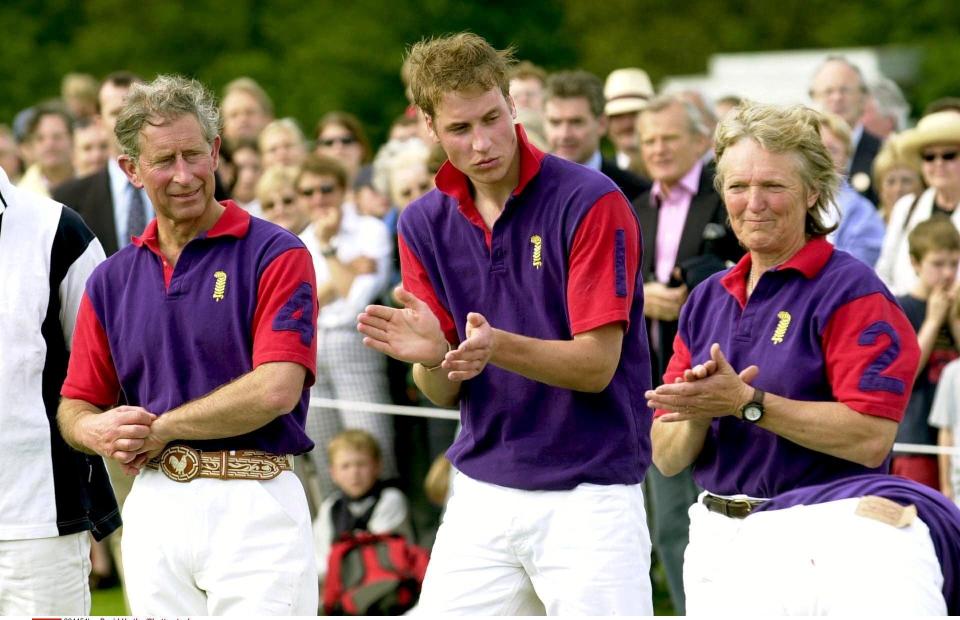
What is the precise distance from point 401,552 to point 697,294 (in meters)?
3.98

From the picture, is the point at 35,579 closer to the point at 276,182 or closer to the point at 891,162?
the point at 276,182

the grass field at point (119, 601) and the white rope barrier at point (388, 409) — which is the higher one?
the white rope barrier at point (388, 409)

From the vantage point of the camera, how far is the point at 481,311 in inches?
195

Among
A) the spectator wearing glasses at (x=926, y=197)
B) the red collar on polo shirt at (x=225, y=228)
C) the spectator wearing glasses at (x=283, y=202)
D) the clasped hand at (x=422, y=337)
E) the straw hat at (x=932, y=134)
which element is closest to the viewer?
the clasped hand at (x=422, y=337)

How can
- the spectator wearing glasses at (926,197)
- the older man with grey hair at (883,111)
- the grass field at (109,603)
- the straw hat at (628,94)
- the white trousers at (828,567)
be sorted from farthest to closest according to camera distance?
the older man with grey hair at (883,111) → the straw hat at (628,94) → the grass field at (109,603) → the spectator wearing glasses at (926,197) → the white trousers at (828,567)

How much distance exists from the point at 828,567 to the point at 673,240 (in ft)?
12.9

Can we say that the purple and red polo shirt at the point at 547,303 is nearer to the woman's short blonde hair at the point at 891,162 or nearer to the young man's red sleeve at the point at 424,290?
the young man's red sleeve at the point at 424,290

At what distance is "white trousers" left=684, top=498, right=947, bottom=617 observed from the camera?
400cm

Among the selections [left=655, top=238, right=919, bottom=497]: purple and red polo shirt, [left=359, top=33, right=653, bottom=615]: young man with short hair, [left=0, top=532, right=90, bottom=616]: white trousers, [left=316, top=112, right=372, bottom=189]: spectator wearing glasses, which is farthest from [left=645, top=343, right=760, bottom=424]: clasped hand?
[left=316, top=112, right=372, bottom=189]: spectator wearing glasses

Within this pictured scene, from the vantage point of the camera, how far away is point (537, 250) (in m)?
4.88

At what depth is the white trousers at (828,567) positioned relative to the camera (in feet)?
13.1

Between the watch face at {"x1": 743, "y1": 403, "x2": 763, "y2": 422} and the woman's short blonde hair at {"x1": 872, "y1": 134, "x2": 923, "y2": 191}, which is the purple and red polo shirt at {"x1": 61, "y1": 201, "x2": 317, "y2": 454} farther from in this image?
the woman's short blonde hair at {"x1": 872, "y1": 134, "x2": 923, "y2": 191}

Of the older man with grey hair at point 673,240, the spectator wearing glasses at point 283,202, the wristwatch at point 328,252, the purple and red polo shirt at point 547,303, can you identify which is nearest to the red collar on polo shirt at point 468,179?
the purple and red polo shirt at point 547,303

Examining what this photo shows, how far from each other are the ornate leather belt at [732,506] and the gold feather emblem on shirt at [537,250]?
84 cm
